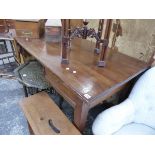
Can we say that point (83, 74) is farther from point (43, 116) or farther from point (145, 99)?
point (145, 99)

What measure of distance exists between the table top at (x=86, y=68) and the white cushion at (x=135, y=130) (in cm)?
35

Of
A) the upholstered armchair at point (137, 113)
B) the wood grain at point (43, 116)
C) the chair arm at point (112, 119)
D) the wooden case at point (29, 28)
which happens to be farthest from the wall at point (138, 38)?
the wood grain at point (43, 116)

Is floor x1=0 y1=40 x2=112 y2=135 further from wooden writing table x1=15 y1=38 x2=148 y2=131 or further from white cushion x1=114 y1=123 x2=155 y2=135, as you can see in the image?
wooden writing table x1=15 y1=38 x2=148 y2=131

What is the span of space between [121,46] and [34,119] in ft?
3.87

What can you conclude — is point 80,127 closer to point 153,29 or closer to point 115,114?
point 115,114

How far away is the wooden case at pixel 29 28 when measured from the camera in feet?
4.87

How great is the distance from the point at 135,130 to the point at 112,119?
220 millimetres

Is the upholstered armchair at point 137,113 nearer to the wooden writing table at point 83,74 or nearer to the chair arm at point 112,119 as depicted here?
the chair arm at point 112,119

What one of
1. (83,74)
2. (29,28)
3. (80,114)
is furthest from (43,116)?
(29,28)

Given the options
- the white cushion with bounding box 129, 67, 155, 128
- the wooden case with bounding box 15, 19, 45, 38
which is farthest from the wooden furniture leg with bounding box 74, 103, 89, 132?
the wooden case with bounding box 15, 19, 45, 38

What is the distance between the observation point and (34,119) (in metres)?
1.02

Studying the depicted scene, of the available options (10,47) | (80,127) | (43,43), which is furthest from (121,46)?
(10,47)

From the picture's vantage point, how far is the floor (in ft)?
4.71
